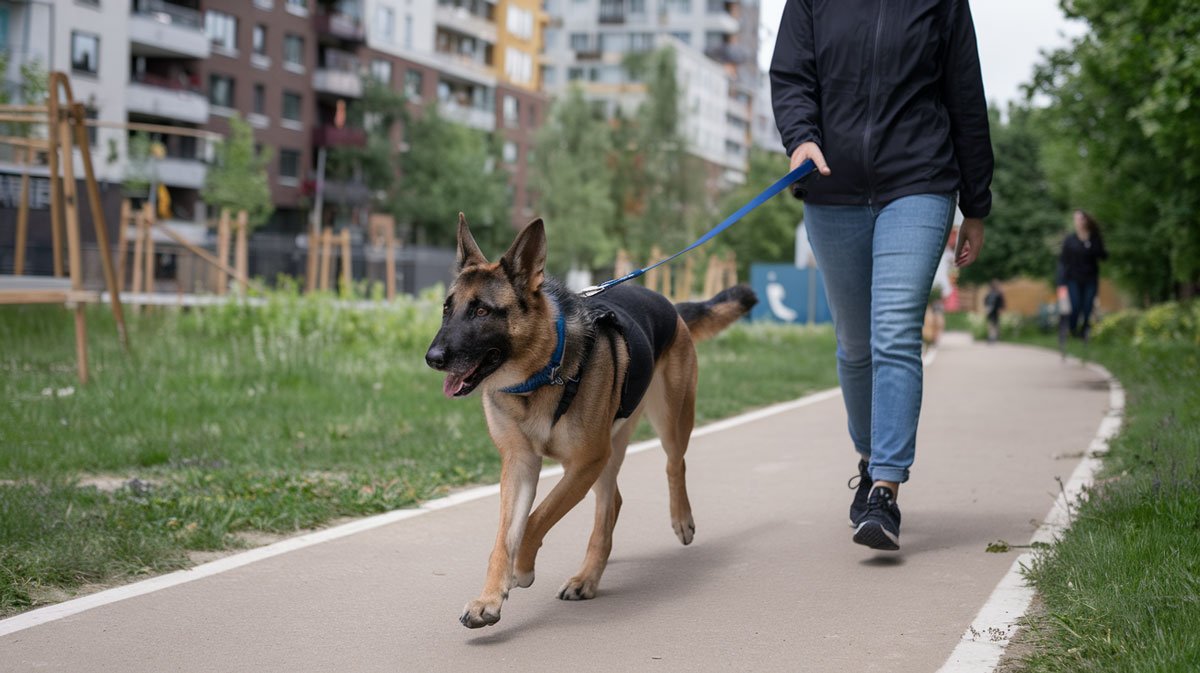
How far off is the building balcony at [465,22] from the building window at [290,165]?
18120 millimetres

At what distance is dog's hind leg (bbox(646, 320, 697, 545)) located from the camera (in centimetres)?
590

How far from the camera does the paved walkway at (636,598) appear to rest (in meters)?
4.38

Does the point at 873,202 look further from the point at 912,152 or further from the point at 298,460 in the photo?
the point at 298,460

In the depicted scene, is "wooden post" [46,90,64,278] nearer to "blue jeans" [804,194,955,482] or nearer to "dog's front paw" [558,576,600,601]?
"blue jeans" [804,194,955,482]

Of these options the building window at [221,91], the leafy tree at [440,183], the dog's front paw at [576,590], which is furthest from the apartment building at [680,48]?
the dog's front paw at [576,590]

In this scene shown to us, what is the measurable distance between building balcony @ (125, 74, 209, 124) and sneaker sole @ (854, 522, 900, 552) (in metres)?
58.6

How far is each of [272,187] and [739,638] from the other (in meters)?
68.4

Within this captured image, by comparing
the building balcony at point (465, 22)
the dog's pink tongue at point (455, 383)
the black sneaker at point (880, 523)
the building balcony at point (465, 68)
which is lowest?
the black sneaker at point (880, 523)

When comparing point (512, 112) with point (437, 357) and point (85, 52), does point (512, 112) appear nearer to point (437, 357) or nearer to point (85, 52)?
point (85, 52)

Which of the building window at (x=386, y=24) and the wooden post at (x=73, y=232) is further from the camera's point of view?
the building window at (x=386, y=24)

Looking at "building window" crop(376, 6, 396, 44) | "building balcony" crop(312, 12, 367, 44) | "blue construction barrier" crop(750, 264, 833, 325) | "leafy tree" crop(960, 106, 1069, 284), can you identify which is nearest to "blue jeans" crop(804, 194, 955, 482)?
"blue construction barrier" crop(750, 264, 833, 325)

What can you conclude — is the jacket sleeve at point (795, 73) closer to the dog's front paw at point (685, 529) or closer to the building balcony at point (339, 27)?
the dog's front paw at point (685, 529)

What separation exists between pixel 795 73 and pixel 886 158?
1.83 feet

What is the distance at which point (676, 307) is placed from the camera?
6492 millimetres
